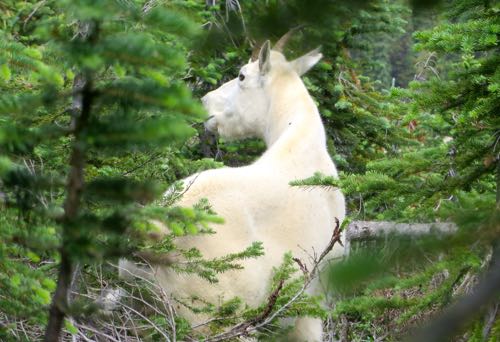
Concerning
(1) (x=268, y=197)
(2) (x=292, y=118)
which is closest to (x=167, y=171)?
(1) (x=268, y=197)

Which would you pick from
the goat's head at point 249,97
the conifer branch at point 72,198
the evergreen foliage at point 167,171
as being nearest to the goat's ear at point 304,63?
the goat's head at point 249,97

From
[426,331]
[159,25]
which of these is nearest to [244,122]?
[159,25]

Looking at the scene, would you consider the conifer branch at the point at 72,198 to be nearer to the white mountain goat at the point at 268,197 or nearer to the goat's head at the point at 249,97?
the white mountain goat at the point at 268,197

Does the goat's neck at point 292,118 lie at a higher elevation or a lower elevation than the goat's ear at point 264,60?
lower

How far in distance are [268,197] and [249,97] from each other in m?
1.89

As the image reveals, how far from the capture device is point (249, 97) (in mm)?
6898

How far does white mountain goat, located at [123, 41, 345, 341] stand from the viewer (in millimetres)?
4762

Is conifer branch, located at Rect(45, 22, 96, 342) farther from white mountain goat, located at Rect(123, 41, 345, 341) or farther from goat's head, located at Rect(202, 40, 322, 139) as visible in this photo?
goat's head, located at Rect(202, 40, 322, 139)

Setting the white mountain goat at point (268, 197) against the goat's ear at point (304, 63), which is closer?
the white mountain goat at point (268, 197)

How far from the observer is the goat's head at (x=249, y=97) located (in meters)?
6.80

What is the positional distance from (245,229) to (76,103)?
1445 mm

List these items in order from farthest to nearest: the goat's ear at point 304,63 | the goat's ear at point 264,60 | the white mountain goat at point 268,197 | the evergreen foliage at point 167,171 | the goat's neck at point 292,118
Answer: the goat's ear at point 304,63
the goat's ear at point 264,60
the goat's neck at point 292,118
the white mountain goat at point 268,197
the evergreen foliage at point 167,171

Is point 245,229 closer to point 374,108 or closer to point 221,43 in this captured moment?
point 221,43

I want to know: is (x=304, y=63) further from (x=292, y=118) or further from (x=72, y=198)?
(x=72, y=198)
